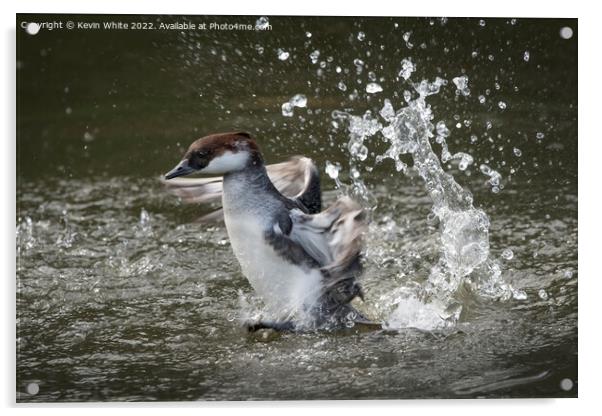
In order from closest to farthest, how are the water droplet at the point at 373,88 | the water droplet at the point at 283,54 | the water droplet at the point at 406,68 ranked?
the water droplet at the point at 283,54 → the water droplet at the point at 406,68 → the water droplet at the point at 373,88

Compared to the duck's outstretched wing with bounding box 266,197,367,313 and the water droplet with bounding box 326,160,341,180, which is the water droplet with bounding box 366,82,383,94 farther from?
the duck's outstretched wing with bounding box 266,197,367,313

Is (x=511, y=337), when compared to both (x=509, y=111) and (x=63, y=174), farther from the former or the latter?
(x=63, y=174)

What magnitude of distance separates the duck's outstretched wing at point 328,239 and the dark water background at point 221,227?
0.61 feet

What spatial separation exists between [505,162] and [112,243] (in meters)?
1.19

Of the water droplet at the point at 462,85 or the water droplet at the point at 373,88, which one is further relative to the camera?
the water droplet at the point at 373,88

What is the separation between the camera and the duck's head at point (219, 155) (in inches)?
103

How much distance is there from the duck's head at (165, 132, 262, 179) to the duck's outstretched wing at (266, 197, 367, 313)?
0.17 meters

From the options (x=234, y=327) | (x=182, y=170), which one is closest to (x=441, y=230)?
(x=234, y=327)

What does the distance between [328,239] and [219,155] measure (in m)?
0.32

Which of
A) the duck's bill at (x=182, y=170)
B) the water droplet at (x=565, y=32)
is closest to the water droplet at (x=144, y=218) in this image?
the duck's bill at (x=182, y=170)

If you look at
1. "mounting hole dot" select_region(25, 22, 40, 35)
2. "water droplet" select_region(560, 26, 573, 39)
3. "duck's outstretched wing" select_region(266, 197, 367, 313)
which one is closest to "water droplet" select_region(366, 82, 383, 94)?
"water droplet" select_region(560, 26, 573, 39)

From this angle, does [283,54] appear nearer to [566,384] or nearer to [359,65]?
[359,65]

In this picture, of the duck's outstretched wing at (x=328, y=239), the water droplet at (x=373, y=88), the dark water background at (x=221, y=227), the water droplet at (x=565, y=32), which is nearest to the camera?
the duck's outstretched wing at (x=328, y=239)

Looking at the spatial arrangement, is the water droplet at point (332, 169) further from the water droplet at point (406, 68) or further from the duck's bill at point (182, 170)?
the duck's bill at point (182, 170)
